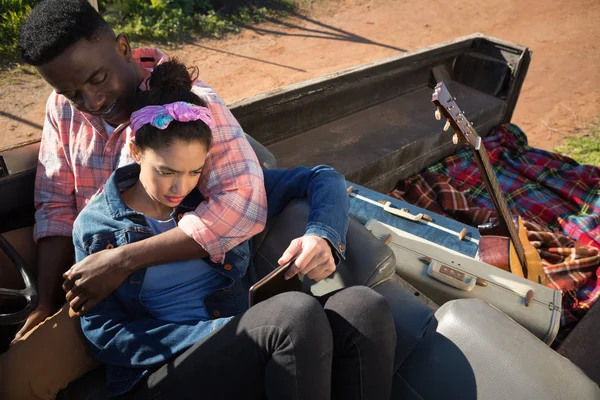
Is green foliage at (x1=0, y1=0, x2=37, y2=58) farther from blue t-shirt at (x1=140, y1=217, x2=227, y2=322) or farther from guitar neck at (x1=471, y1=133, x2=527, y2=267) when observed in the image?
guitar neck at (x1=471, y1=133, x2=527, y2=267)

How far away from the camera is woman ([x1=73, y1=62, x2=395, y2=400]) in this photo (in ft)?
4.98

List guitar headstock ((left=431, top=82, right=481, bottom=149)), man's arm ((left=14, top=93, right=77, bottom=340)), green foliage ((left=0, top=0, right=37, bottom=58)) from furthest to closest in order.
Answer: green foliage ((left=0, top=0, right=37, bottom=58)) < guitar headstock ((left=431, top=82, right=481, bottom=149)) < man's arm ((left=14, top=93, right=77, bottom=340))

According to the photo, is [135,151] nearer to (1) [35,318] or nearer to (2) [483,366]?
(1) [35,318]

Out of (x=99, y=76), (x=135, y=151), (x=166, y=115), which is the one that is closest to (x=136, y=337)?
(x=135, y=151)

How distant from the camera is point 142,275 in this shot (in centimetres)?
176

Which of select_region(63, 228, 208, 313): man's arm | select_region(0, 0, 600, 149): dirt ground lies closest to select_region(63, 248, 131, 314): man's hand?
select_region(63, 228, 208, 313): man's arm

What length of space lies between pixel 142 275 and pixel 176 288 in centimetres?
13

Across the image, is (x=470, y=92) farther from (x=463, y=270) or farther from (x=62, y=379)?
(x=62, y=379)

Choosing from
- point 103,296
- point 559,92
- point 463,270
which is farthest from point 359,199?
point 559,92

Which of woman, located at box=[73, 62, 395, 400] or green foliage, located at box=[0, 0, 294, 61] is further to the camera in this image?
green foliage, located at box=[0, 0, 294, 61]

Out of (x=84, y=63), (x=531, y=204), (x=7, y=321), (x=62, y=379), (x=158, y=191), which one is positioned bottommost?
(x=531, y=204)

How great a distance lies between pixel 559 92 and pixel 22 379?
634 centimetres

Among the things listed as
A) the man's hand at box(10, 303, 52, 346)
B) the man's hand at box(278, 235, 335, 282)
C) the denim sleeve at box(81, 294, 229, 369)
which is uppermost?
the man's hand at box(278, 235, 335, 282)

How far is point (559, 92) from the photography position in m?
6.20
